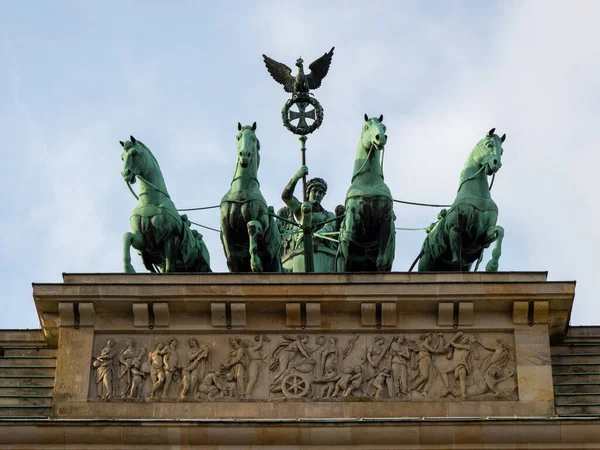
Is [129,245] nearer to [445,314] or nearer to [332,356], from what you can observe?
[332,356]

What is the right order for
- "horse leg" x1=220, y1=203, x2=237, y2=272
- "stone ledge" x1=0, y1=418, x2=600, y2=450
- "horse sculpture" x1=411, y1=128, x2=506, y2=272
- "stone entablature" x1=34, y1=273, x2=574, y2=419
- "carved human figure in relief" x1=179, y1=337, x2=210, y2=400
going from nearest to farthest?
"stone ledge" x1=0, y1=418, x2=600, y2=450
"stone entablature" x1=34, y1=273, x2=574, y2=419
"carved human figure in relief" x1=179, y1=337, x2=210, y2=400
"horse sculpture" x1=411, y1=128, x2=506, y2=272
"horse leg" x1=220, y1=203, x2=237, y2=272

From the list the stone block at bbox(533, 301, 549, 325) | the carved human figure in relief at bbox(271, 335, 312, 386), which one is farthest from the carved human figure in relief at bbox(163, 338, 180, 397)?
the stone block at bbox(533, 301, 549, 325)

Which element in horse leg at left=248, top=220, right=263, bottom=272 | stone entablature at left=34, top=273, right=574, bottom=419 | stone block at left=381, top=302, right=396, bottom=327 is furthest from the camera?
horse leg at left=248, top=220, right=263, bottom=272

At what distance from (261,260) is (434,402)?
3826 mm

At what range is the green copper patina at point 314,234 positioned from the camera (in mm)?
37656

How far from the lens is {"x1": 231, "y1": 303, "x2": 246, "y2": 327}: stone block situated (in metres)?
33.4

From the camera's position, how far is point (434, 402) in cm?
3284

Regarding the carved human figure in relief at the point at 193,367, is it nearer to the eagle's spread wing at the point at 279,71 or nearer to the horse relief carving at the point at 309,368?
the horse relief carving at the point at 309,368

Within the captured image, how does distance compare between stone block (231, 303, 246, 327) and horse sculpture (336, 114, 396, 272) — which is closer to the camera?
stone block (231, 303, 246, 327)

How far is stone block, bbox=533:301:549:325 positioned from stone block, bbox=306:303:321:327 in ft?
9.64

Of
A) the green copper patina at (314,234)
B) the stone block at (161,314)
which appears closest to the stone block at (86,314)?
the stone block at (161,314)

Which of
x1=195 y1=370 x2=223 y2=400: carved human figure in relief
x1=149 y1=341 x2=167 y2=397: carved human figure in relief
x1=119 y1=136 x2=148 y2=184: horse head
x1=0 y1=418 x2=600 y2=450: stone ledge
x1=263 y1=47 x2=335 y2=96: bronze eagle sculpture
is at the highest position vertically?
x1=263 y1=47 x2=335 y2=96: bronze eagle sculpture

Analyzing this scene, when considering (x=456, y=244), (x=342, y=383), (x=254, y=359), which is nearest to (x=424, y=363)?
(x=342, y=383)

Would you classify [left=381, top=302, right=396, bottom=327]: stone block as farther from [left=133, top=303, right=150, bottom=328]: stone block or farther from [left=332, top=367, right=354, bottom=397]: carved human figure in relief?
[left=133, top=303, right=150, bottom=328]: stone block
